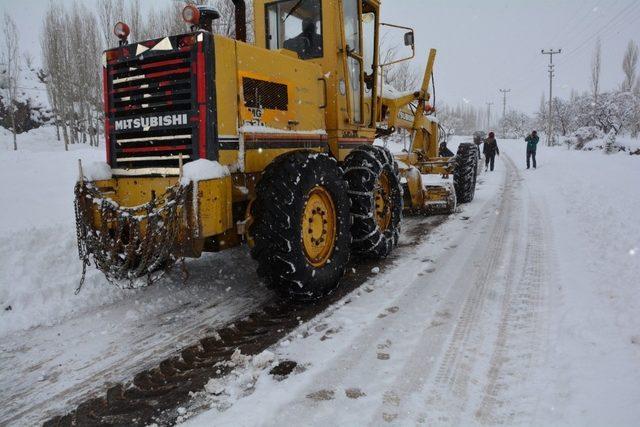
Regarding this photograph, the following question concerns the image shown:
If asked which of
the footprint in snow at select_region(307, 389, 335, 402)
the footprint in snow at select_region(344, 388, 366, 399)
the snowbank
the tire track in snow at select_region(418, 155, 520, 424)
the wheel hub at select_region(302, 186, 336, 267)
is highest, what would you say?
the snowbank

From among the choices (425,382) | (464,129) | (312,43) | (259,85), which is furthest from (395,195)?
(464,129)

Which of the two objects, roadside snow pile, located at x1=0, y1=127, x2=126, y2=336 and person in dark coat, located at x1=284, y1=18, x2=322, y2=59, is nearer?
roadside snow pile, located at x1=0, y1=127, x2=126, y2=336

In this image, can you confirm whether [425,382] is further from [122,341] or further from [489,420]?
[122,341]

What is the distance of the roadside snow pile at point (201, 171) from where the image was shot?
3795 millimetres

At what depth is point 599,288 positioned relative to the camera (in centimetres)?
441

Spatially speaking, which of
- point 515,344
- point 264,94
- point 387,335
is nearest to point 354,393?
point 387,335

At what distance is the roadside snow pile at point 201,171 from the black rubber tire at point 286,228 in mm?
379

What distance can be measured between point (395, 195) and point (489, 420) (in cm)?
403

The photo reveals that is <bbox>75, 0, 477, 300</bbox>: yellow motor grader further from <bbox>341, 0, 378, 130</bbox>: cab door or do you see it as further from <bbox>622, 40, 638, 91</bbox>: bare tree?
<bbox>622, 40, 638, 91</bbox>: bare tree

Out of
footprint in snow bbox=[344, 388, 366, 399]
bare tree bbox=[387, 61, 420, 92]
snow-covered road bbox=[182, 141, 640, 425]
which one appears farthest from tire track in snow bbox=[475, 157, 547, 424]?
bare tree bbox=[387, 61, 420, 92]

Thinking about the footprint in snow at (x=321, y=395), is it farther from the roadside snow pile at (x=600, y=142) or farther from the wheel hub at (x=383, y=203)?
the roadside snow pile at (x=600, y=142)

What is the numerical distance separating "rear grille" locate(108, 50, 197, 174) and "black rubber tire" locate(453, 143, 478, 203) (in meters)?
7.52

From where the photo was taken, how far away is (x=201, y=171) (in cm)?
384

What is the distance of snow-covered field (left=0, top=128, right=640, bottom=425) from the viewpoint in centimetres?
269
